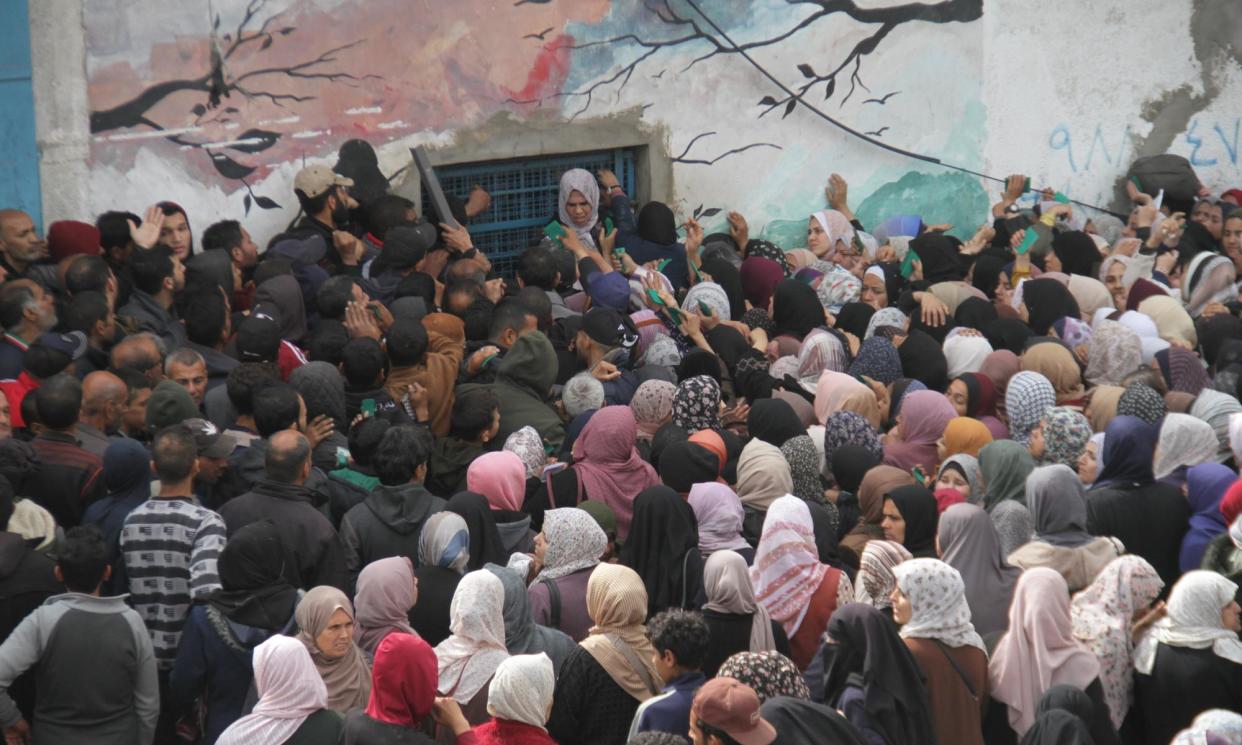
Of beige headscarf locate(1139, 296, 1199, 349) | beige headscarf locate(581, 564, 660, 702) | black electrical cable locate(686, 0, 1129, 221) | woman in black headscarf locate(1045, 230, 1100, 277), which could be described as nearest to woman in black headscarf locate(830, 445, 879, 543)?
beige headscarf locate(581, 564, 660, 702)

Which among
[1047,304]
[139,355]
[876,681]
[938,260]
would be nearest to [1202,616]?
[876,681]

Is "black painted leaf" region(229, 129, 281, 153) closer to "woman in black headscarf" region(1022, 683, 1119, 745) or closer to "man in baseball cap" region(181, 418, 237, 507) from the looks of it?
"man in baseball cap" region(181, 418, 237, 507)

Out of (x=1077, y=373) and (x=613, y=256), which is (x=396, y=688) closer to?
(x=1077, y=373)

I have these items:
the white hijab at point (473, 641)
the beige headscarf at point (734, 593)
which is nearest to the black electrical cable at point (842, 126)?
the beige headscarf at point (734, 593)

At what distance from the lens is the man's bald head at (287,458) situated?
586cm

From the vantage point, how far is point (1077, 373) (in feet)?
26.4

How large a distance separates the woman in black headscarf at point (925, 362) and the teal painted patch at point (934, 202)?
304cm

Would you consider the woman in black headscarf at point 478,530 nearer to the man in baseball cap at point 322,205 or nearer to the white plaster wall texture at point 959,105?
the man in baseball cap at point 322,205

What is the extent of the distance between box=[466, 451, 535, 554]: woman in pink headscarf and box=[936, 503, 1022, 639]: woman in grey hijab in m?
1.62

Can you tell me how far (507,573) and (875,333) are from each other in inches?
157

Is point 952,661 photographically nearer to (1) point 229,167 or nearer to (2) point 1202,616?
(2) point 1202,616

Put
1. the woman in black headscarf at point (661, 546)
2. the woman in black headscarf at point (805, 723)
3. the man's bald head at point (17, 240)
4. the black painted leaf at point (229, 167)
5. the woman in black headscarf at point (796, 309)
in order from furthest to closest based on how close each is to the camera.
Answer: the woman in black headscarf at point (796, 309)
the black painted leaf at point (229, 167)
the man's bald head at point (17, 240)
the woman in black headscarf at point (661, 546)
the woman in black headscarf at point (805, 723)

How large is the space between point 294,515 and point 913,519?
2.31 m

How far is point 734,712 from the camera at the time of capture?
4391mm
